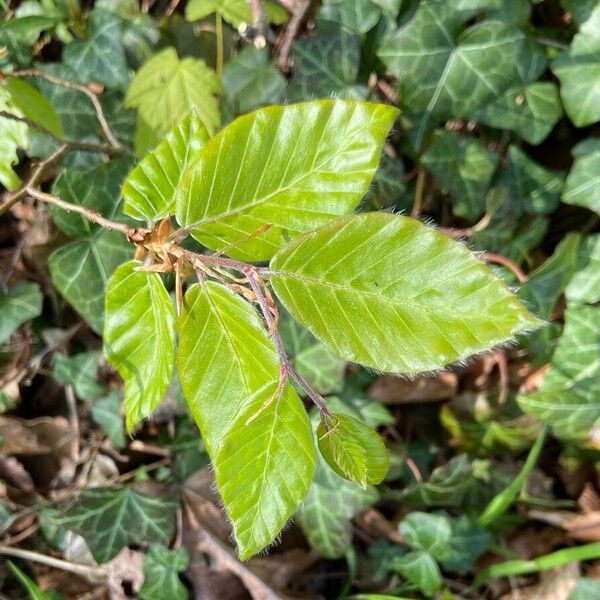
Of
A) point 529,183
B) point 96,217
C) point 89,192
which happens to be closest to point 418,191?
point 529,183

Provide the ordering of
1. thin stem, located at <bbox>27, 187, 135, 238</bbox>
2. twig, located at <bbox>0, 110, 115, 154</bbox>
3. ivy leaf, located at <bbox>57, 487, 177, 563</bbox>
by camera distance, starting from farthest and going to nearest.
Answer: ivy leaf, located at <bbox>57, 487, 177, 563</bbox> → twig, located at <bbox>0, 110, 115, 154</bbox> → thin stem, located at <bbox>27, 187, 135, 238</bbox>

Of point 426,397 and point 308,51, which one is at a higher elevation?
point 308,51

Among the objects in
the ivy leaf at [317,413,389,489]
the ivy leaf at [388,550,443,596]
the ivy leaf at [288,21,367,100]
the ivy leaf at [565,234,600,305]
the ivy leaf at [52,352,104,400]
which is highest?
the ivy leaf at [288,21,367,100]

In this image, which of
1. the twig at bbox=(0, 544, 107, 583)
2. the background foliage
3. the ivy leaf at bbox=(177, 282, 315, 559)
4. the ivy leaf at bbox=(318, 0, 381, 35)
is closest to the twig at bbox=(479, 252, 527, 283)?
the background foliage

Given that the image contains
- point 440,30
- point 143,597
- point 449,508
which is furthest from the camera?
point 449,508

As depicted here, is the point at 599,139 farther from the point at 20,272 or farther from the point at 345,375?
the point at 20,272

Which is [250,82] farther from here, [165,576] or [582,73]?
[165,576]

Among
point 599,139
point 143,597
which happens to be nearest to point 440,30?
point 599,139

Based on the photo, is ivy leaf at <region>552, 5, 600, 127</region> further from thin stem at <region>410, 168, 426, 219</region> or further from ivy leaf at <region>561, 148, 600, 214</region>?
thin stem at <region>410, 168, 426, 219</region>
